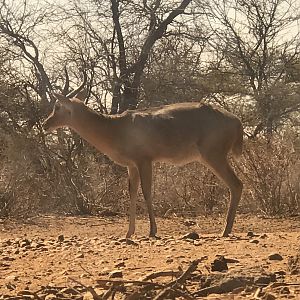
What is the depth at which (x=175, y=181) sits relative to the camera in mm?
16016

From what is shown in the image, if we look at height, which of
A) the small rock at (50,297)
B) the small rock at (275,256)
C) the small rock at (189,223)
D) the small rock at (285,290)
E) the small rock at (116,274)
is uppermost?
the small rock at (189,223)

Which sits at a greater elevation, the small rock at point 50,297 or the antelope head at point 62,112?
the antelope head at point 62,112

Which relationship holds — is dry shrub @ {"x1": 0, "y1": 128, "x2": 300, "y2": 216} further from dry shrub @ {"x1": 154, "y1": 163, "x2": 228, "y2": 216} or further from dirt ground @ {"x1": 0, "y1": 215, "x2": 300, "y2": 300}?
dirt ground @ {"x1": 0, "y1": 215, "x2": 300, "y2": 300}

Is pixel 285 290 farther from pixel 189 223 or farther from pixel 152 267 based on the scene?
pixel 189 223

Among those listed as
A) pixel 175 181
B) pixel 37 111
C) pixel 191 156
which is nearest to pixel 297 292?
pixel 191 156

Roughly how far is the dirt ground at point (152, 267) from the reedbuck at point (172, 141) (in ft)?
5.40

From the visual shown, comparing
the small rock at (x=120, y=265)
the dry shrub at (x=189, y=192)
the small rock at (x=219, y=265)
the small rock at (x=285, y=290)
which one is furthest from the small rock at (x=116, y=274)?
the dry shrub at (x=189, y=192)

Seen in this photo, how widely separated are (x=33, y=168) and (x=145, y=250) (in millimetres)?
9527

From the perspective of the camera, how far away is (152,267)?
7.09 metres

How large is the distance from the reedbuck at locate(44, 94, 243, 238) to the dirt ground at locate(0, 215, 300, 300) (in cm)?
165

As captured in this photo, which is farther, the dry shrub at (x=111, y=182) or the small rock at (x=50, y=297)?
the dry shrub at (x=111, y=182)

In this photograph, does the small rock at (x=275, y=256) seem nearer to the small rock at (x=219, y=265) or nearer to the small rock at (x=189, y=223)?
the small rock at (x=219, y=265)

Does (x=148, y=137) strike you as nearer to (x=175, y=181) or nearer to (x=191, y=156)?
(x=191, y=156)

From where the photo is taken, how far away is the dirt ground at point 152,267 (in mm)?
5511
